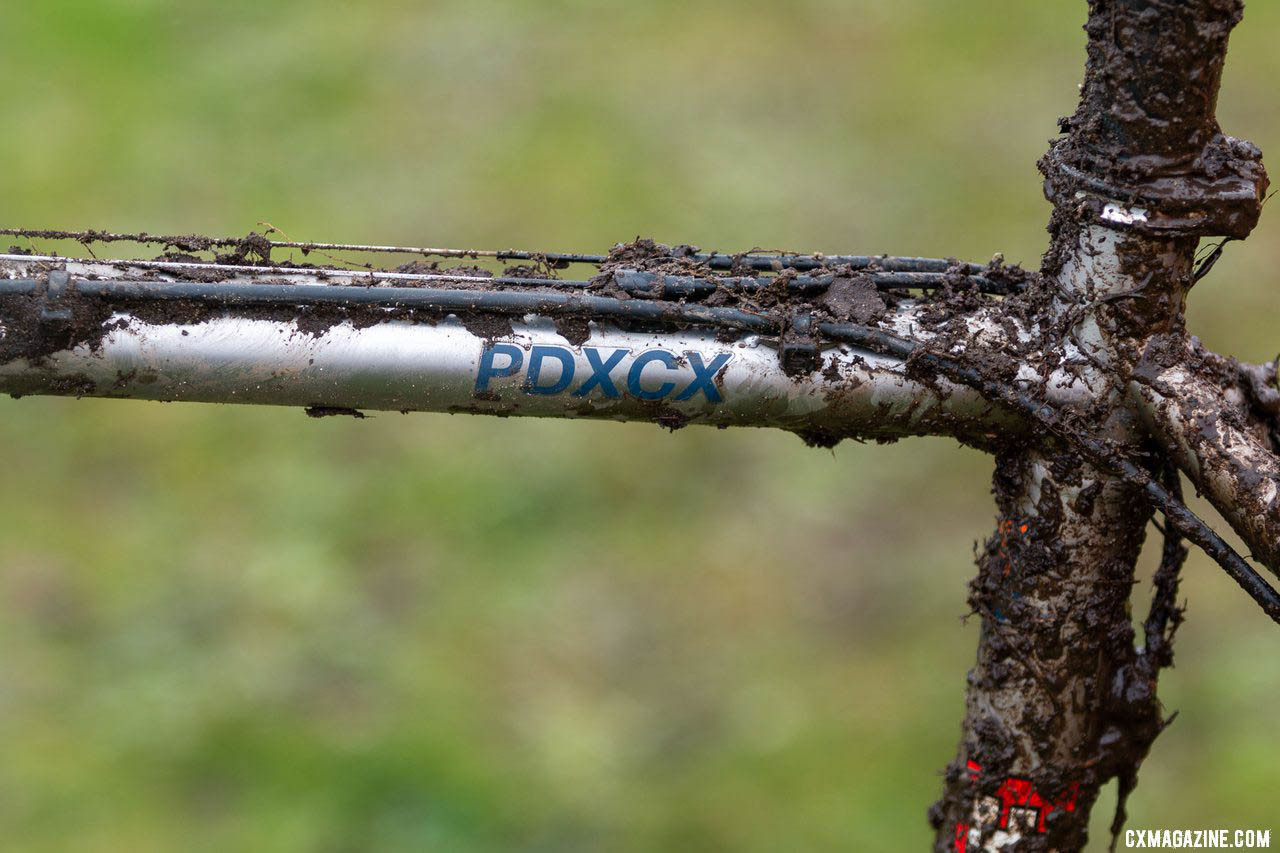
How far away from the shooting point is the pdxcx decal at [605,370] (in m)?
0.79

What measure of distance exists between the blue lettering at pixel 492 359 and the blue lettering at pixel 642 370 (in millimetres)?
68

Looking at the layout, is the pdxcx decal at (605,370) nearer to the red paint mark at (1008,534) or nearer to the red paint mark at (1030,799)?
the red paint mark at (1008,534)

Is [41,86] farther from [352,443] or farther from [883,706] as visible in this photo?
[883,706]

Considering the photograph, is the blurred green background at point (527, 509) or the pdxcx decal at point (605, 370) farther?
the blurred green background at point (527, 509)

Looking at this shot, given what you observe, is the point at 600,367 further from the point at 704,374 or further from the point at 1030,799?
the point at 1030,799

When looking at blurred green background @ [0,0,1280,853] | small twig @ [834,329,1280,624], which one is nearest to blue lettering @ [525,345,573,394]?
small twig @ [834,329,1280,624]

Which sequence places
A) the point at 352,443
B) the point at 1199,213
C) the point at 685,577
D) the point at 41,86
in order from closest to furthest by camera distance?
the point at 1199,213 < the point at 685,577 < the point at 352,443 < the point at 41,86

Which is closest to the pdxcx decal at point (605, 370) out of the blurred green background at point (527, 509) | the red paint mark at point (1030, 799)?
the red paint mark at point (1030, 799)

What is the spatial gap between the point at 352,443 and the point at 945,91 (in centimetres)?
165

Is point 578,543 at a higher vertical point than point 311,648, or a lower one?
higher

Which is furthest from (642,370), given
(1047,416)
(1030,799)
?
(1030,799)

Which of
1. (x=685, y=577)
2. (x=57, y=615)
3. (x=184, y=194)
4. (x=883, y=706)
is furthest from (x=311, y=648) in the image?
(x=184, y=194)

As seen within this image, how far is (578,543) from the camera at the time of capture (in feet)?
7.73

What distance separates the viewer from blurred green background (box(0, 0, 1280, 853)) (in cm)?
200
